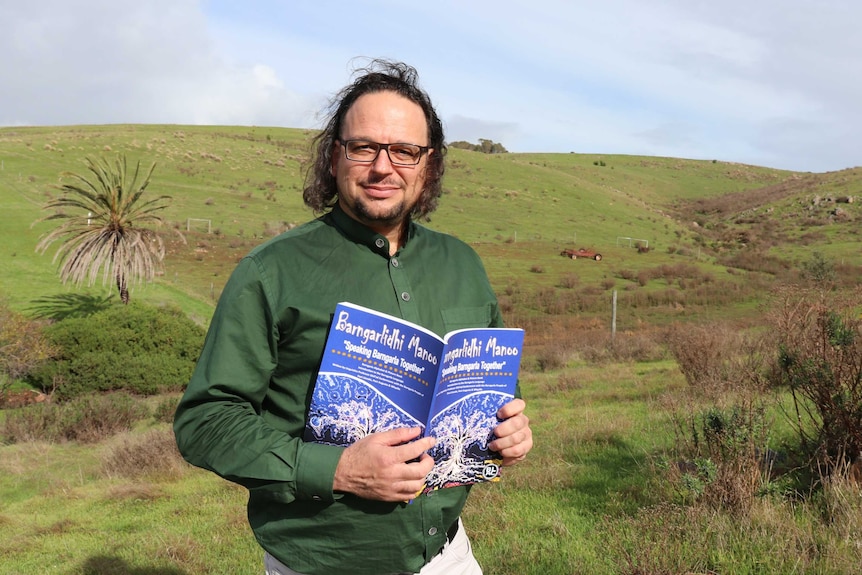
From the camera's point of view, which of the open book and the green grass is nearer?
the open book

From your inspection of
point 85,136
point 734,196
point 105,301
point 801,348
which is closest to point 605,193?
point 734,196

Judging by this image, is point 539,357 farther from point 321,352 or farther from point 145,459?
point 321,352

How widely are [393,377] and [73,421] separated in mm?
14265

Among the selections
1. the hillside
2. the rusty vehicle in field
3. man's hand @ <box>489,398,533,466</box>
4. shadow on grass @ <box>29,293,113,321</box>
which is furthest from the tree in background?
man's hand @ <box>489,398,533,466</box>

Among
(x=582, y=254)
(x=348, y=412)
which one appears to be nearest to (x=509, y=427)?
→ (x=348, y=412)

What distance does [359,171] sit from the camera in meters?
2.07

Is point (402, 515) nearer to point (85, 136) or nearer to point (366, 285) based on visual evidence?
point (366, 285)

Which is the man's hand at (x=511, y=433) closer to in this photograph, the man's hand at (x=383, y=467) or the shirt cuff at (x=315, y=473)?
the man's hand at (x=383, y=467)

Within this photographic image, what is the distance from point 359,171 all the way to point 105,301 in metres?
22.9

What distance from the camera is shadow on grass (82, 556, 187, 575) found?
5332 mm

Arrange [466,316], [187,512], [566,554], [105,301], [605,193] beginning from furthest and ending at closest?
[605,193] < [105,301] < [187,512] < [566,554] < [466,316]

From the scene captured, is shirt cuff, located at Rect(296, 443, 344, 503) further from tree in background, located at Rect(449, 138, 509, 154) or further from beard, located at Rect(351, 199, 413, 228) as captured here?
tree in background, located at Rect(449, 138, 509, 154)

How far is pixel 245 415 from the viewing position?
178 centimetres

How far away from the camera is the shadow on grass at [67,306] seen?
21.2m
